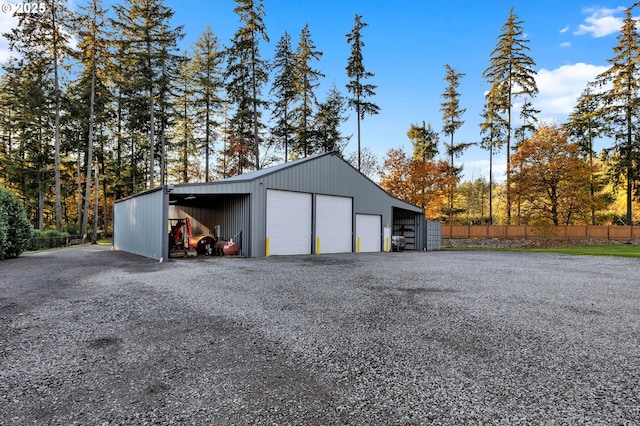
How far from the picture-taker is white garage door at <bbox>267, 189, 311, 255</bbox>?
45.0 feet

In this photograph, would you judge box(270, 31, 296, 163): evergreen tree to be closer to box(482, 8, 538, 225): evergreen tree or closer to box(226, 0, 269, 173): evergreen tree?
box(226, 0, 269, 173): evergreen tree

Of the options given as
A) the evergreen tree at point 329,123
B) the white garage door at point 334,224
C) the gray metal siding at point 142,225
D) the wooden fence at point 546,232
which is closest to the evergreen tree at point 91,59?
the gray metal siding at point 142,225

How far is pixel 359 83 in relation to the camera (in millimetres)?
25250

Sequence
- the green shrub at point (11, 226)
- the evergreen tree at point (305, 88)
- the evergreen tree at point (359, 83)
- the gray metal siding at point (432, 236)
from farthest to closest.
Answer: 1. the evergreen tree at point (305, 88)
2. the evergreen tree at point (359, 83)
3. the gray metal siding at point (432, 236)
4. the green shrub at point (11, 226)

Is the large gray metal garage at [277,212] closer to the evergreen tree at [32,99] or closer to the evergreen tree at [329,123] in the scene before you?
the evergreen tree at [32,99]

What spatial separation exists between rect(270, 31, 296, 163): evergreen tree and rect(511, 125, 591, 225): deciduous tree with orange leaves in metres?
18.2

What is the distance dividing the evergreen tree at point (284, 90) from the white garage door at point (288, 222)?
1281cm

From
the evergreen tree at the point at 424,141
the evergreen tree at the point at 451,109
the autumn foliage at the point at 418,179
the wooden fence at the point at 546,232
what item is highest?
the evergreen tree at the point at 451,109

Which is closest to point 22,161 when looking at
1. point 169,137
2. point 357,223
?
point 169,137

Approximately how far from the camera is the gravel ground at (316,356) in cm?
214

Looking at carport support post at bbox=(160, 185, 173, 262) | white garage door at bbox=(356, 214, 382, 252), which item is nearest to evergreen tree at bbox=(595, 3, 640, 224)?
white garage door at bbox=(356, 214, 382, 252)

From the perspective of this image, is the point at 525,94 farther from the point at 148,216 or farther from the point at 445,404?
the point at 445,404

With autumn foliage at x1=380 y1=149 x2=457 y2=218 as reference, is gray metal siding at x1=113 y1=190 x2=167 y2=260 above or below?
below

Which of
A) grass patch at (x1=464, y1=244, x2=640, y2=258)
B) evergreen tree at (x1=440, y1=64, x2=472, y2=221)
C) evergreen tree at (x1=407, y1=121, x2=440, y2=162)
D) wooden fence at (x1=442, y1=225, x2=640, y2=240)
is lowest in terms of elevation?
grass patch at (x1=464, y1=244, x2=640, y2=258)
